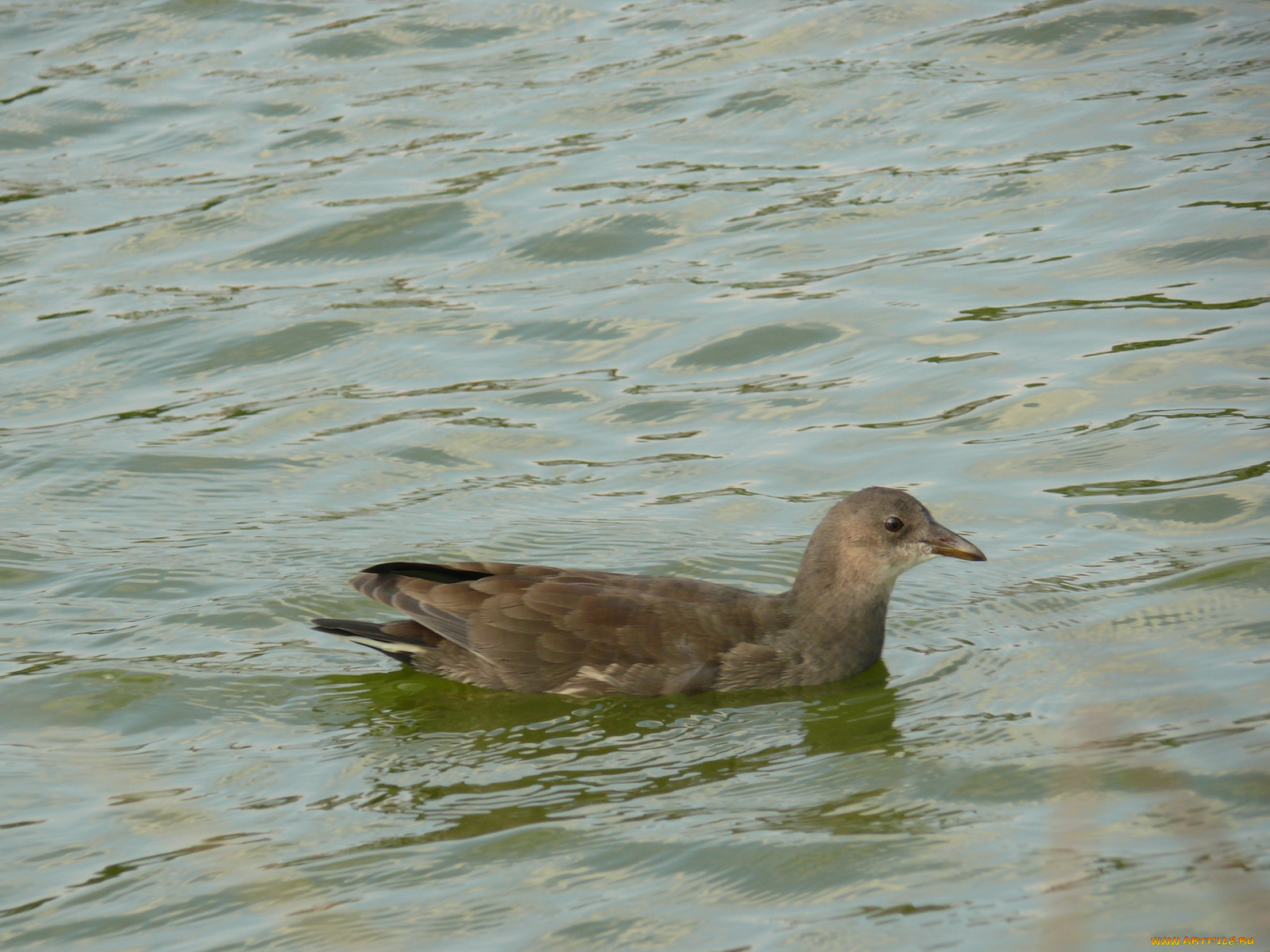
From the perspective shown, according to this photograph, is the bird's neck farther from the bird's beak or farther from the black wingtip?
the black wingtip

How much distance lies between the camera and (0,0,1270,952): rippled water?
5.43 m

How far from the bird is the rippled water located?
0.46ft

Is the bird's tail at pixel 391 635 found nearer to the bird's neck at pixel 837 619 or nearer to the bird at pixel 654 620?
the bird at pixel 654 620

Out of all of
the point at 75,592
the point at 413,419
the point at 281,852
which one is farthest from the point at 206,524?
the point at 281,852

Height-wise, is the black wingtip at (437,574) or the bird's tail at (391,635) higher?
the black wingtip at (437,574)

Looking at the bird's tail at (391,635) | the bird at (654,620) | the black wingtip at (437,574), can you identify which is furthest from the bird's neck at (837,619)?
the bird's tail at (391,635)

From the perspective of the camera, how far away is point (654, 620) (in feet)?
23.1

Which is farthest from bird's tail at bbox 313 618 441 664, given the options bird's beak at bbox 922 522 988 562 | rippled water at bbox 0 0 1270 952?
bird's beak at bbox 922 522 988 562

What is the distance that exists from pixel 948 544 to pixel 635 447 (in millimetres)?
2868

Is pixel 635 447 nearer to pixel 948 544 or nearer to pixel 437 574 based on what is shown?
pixel 437 574

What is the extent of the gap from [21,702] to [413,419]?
3.72 meters

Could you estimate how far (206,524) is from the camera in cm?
878

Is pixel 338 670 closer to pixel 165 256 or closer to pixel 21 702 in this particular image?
pixel 21 702

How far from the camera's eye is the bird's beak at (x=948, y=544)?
722 cm
